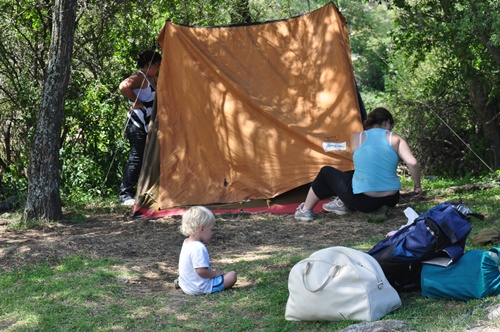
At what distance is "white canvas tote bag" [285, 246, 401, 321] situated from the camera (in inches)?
156

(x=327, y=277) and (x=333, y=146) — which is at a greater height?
(x=333, y=146)

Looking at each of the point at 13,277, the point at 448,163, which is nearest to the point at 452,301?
the point at 13,277

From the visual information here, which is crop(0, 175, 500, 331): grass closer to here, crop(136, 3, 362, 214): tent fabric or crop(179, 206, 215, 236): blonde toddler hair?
crop(179, 206, 215, 236): blonde toddler hair

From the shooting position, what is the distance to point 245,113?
8.05m

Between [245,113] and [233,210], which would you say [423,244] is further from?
[245,113]

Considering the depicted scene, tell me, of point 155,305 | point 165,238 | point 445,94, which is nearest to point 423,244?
point 155,305

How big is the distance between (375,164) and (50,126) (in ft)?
10.3

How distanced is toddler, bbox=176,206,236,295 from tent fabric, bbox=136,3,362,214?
300 cm

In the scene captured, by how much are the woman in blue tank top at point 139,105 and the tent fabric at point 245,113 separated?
373mm

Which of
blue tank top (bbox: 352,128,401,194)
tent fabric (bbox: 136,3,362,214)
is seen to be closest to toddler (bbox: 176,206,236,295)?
blue tank top (bbox: 352,128,401,194)

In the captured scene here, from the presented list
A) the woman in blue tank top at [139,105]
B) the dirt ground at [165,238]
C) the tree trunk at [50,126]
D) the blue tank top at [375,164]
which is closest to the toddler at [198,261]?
the dirt ground at [165,238]

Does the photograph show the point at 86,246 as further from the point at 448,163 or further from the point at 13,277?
the point at 448,163

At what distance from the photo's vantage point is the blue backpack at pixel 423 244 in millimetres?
4145

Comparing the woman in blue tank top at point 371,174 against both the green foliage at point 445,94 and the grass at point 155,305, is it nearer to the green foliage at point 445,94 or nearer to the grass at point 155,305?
the grass at point 155,305
